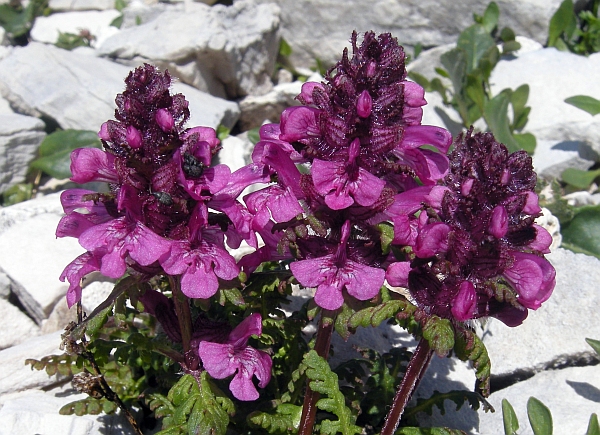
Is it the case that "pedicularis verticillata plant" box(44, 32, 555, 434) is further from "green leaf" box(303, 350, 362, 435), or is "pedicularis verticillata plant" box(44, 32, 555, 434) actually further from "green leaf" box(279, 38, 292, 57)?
"green leaf" box(279, 38, 292, 57)

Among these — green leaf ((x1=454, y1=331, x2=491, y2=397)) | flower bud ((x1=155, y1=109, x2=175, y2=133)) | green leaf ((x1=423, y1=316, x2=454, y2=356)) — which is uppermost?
flower bud ((x1=155, y1=109, x2=175, y2=133))

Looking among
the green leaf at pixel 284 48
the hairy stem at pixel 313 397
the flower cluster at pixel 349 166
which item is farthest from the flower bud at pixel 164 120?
the green leaf at pixel 284 48

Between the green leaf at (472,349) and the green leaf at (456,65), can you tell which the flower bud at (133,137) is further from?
the green leaf at (456,65)

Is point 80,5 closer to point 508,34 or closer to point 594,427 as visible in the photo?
point 508,34

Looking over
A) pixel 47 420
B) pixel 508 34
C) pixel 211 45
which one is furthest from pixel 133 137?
pixel 508 34

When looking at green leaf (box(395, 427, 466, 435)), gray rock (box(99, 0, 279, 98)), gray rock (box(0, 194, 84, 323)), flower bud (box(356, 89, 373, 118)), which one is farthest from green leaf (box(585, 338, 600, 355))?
gray rock (box(99, 0, 279, 98))

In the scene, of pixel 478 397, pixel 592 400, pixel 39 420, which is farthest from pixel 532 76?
pixel 39 420
